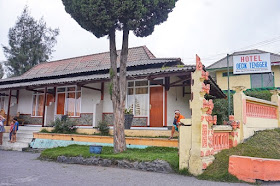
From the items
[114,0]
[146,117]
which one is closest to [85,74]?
[146,117]

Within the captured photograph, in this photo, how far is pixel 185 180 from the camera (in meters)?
6.12

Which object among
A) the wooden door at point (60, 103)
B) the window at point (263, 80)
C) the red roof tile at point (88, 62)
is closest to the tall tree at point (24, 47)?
the red roof tile at point (88, 62)

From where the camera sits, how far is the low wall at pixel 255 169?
575 cm

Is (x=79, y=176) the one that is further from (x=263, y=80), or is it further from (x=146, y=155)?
(x=263, y=80)

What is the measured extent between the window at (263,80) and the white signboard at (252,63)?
6.93m

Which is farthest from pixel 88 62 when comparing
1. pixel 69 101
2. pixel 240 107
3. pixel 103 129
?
pixel 240 107

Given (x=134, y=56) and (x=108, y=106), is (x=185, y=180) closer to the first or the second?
(x=108, y=106)

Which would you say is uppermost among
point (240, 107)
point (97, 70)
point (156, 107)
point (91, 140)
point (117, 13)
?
point (117, 13)

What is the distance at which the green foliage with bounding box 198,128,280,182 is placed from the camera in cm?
621

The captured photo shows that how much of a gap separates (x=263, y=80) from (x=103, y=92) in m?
14.2

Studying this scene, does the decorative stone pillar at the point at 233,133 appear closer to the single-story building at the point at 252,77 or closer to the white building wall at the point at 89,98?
the white building wall at the point at 89,98

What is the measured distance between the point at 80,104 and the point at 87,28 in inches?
287

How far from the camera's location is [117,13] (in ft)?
26.8

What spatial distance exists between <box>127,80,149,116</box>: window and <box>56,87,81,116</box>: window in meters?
3.77
